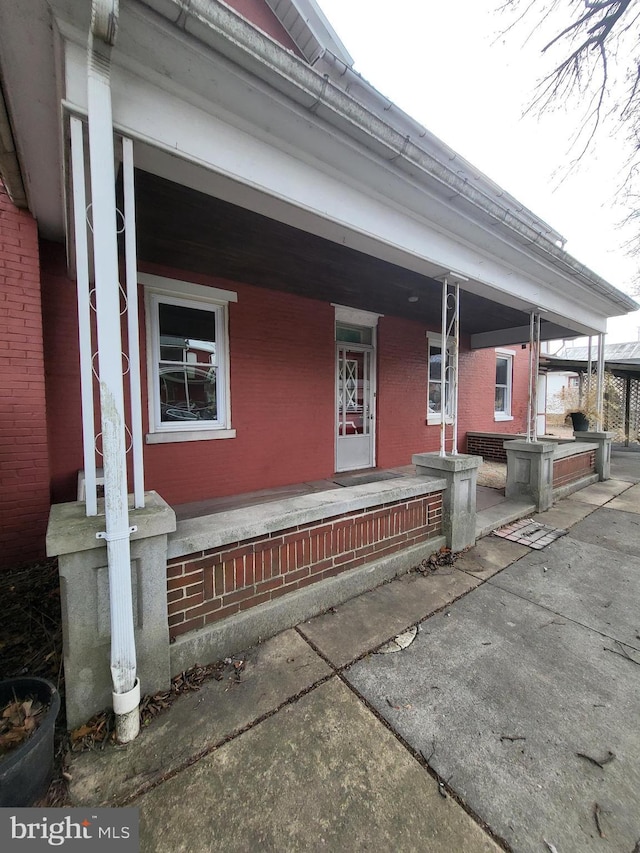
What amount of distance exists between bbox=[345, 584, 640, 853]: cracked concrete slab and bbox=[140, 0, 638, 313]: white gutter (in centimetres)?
320

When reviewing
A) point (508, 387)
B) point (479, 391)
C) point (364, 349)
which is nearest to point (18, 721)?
point (364, 349)

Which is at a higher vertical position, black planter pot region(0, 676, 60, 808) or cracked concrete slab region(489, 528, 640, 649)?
black planter pot region(0, 676, 60, 808)

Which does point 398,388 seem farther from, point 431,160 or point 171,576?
point 171,576

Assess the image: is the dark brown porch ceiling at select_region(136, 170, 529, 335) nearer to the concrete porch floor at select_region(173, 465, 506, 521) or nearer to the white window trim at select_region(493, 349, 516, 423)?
the concrete porch floor at select_region(173, 465, 506, 521)

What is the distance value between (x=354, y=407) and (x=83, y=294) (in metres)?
4.78

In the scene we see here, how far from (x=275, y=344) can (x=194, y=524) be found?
3.36 meters

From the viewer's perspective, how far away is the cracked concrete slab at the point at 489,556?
10.5 feet

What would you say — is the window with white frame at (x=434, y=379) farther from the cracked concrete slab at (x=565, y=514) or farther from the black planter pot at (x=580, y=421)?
the black planter pot at (x=580, y=421)

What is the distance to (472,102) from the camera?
4.01 m

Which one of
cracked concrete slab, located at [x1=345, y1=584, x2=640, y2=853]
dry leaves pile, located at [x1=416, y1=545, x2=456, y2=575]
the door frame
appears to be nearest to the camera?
cracked concrete slab, located at [x1=345, y1=584, x2=640, y2=853]

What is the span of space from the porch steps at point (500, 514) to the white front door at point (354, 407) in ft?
7.37

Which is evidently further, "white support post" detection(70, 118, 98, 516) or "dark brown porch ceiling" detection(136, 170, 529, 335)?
"dark brown porch ceiling" detection(136, 170, 529, 335)

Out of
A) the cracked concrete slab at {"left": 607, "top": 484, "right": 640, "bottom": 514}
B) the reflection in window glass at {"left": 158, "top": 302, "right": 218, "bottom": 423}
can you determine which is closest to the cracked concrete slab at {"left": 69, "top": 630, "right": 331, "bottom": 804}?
the reflection in window glass at {"left": 158, "top": 302, "right": 218, "bottom": 423}

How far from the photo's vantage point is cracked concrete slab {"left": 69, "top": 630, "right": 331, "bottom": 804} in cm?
141
